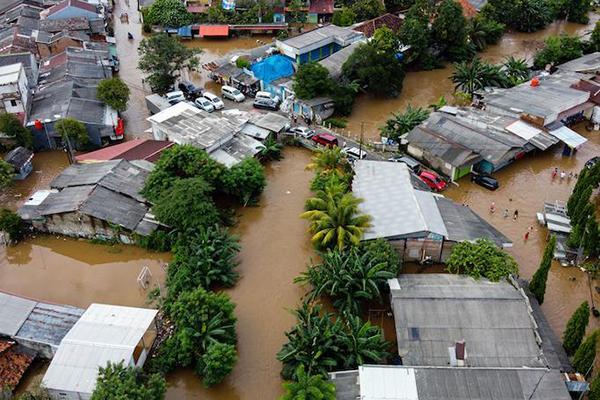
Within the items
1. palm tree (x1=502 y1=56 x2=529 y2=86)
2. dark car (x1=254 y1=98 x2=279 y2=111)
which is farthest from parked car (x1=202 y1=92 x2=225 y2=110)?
palm tree (x1=502 y1=56 x2=529 y2=86)

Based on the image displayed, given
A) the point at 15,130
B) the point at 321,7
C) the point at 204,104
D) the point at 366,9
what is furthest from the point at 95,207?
the point at 366,9

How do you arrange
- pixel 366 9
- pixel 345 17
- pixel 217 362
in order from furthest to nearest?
pixel 366 9, pixel 345 17, pixel 217 362

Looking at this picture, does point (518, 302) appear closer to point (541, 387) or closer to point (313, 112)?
point (541, 387)

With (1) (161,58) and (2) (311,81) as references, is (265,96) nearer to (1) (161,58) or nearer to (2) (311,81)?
(2) (311,81)

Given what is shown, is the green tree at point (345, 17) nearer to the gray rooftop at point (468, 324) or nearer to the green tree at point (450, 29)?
the green tree at point (450, 29)

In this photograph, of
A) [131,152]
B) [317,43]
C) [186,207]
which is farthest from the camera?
[317,43]

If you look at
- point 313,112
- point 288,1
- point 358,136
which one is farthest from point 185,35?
point 358,136
